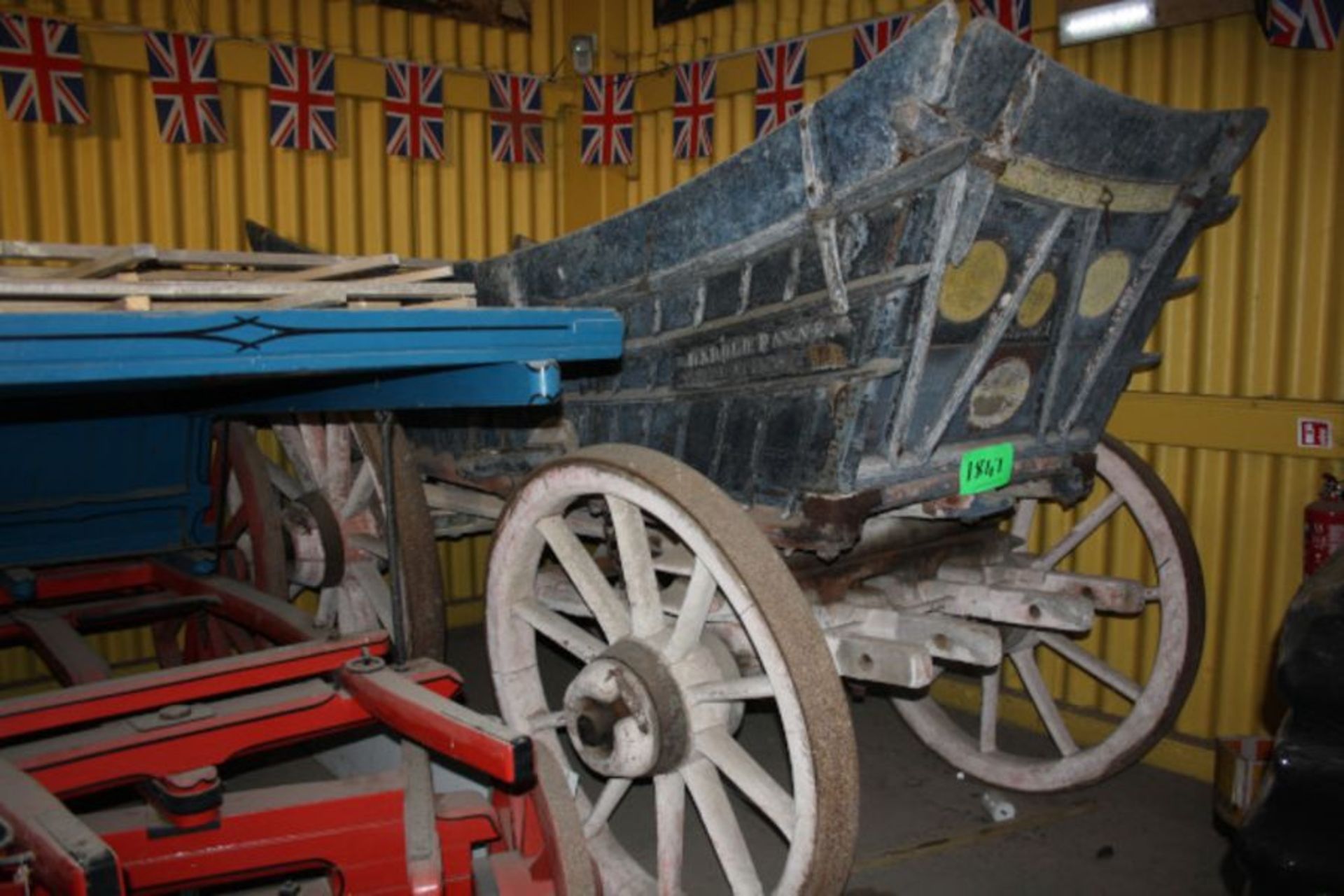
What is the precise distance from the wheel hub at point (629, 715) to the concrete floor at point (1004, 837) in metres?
0.89

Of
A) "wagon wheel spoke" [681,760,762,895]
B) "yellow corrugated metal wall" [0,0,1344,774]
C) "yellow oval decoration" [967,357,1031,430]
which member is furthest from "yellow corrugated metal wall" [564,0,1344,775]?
"wagon wheel spoke" [681,760,762,895]

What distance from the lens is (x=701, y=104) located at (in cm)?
593

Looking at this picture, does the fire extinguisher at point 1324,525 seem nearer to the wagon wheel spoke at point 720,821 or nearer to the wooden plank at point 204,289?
the wagon wheel spoke at point 720,821

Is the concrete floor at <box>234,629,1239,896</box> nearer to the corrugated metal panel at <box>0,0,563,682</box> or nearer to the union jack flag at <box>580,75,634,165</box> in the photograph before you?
the corrugated metal panel at <box>0,0,563,682</box>

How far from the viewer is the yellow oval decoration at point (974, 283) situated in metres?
2.70

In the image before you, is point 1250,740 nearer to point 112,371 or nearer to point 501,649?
point 501,649

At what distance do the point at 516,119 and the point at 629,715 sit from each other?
460cm

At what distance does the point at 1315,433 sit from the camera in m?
3.78

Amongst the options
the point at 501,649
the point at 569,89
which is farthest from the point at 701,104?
the point at 501,649

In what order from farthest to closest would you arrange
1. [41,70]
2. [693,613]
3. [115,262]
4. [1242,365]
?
1. [41,70]
2. [1242,365]
3. [693,613]
4. [115,262]

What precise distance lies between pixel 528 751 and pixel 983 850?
217 centimetres

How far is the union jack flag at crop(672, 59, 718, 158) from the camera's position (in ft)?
19.3

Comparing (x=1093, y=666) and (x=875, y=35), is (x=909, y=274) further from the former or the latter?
(x=875, y=35)

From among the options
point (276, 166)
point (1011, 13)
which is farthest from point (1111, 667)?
point (276, 166)
